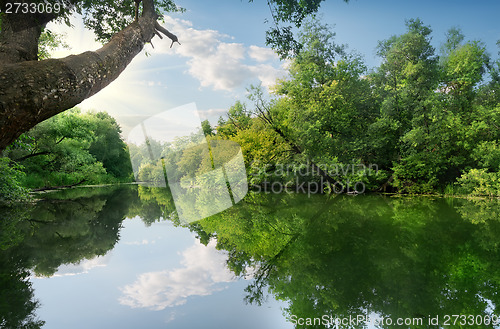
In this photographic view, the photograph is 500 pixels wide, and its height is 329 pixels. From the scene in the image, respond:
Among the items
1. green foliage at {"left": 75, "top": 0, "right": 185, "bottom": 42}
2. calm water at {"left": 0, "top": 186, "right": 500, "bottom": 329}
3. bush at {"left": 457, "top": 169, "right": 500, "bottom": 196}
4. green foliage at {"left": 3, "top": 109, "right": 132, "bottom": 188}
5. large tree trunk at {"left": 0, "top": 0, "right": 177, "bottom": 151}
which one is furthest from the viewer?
green foliage at {"left": 3, "top": 109, "right": 132, "bottom": 188}

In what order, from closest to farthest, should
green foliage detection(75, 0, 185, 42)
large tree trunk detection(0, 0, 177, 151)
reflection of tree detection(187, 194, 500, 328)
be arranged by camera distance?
large tree trunk detection(0, 0, 177, 151) → reflection of tree detection(187, 194, 500, 328) → green foliage detection(75, 0, 185, 42)

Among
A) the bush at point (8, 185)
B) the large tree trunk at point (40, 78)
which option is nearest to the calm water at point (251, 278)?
the large tree trunk at point (40, 78)

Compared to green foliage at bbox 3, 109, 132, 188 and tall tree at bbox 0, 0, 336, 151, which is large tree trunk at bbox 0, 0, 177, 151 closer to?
tall tree at bbox 0, 0, 336, 151

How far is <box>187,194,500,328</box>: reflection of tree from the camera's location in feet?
7.33

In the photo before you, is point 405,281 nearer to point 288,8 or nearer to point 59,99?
point 59,99

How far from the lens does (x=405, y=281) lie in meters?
2.63

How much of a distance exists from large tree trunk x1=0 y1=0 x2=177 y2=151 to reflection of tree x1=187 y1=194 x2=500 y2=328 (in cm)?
232

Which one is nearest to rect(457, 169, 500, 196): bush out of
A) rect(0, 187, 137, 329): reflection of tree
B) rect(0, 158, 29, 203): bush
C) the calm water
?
the calm water

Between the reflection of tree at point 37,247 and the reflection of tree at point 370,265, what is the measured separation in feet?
5.78

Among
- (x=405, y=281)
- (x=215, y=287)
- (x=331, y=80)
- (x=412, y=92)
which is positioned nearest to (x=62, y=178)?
(x=331, y=80)

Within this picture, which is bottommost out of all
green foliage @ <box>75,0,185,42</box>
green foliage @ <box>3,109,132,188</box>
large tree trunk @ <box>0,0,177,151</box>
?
green foliage @ <box>3,109,132,188</box>

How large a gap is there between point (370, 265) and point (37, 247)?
453cm

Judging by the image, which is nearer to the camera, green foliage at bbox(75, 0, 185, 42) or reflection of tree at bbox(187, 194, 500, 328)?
reflection of tree at bbox(187, 194, 500, 328)

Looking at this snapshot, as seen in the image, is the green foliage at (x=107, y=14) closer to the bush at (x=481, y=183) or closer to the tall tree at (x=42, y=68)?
the tall tree at (x=42, y=68)
